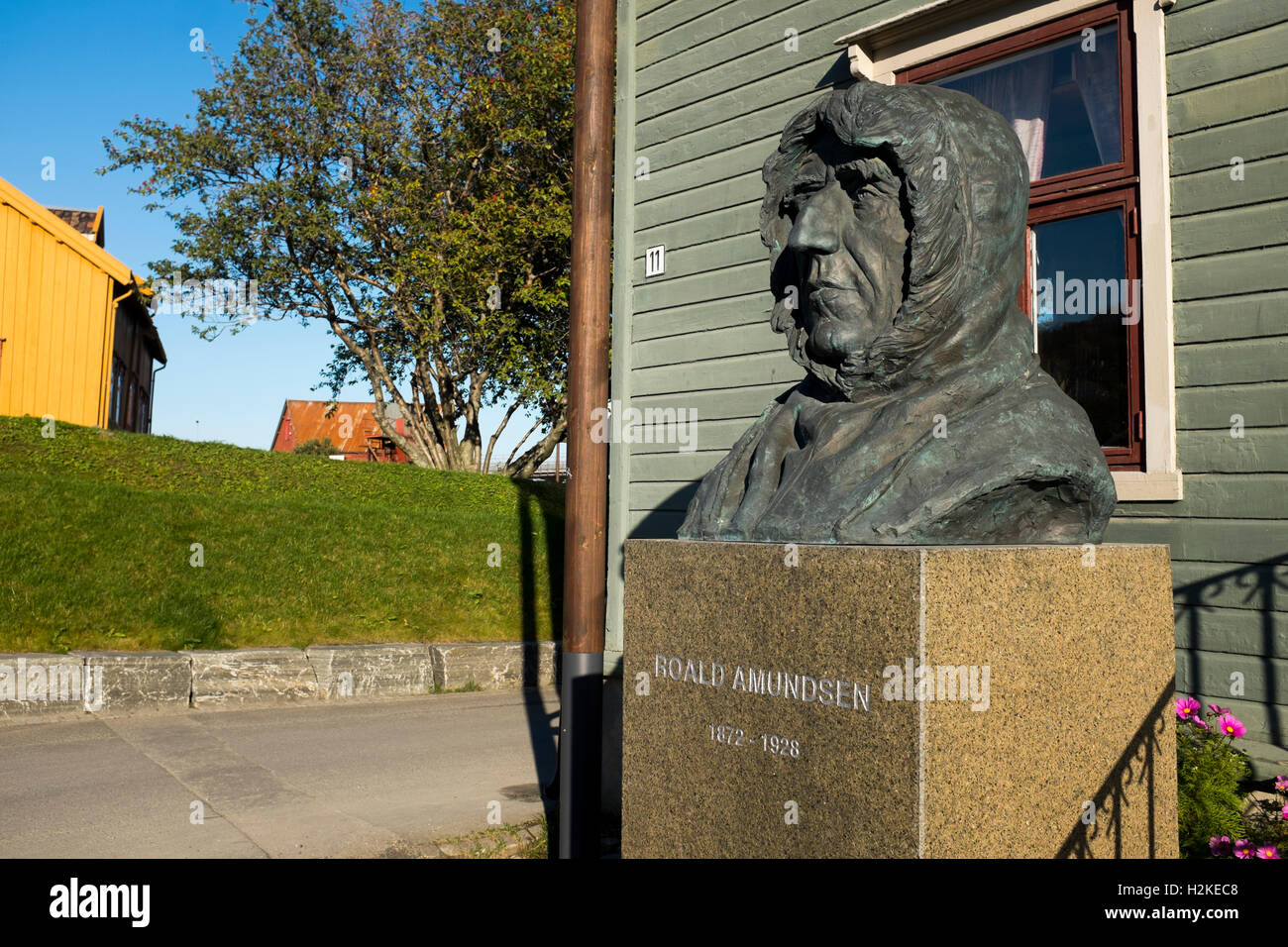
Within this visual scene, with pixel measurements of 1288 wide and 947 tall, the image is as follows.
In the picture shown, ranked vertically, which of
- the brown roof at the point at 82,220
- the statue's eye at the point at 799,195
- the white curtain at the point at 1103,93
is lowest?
the statue's eye at the point at 799,195

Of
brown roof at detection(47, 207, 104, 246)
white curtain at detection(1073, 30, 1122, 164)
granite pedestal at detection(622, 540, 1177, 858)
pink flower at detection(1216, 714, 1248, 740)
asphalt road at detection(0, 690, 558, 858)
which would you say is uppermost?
brown roof at detection(47, 207, 104, 246)

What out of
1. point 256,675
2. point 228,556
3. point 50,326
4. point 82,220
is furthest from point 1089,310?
point 82,220

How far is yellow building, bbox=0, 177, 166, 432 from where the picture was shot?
16984mm

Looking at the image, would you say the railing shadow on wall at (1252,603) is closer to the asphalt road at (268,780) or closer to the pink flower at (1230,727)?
the pink flower at (1230,727)

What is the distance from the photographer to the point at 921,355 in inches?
126

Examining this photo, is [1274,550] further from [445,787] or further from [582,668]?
[445,787]

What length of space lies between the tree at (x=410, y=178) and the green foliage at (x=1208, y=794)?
15505 millimetres

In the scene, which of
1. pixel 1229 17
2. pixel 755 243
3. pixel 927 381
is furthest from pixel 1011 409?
pixel 755 243

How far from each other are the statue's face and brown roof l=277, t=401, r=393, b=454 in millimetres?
39665

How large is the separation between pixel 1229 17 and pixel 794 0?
9.58ft

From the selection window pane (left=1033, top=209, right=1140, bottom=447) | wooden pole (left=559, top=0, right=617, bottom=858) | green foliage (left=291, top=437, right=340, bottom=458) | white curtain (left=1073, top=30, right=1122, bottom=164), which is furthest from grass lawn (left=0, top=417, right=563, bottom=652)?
green foliage (left=291, top=437, right=340, bottom=458)

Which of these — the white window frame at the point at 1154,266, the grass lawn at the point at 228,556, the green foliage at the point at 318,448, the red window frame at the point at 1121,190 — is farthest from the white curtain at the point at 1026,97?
the green foliage at the point at 318,448

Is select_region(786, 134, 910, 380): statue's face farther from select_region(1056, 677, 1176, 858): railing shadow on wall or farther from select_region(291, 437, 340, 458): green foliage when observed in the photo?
select_region(291, 437, 340, 458): green foliage

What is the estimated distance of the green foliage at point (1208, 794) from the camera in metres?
3.94
